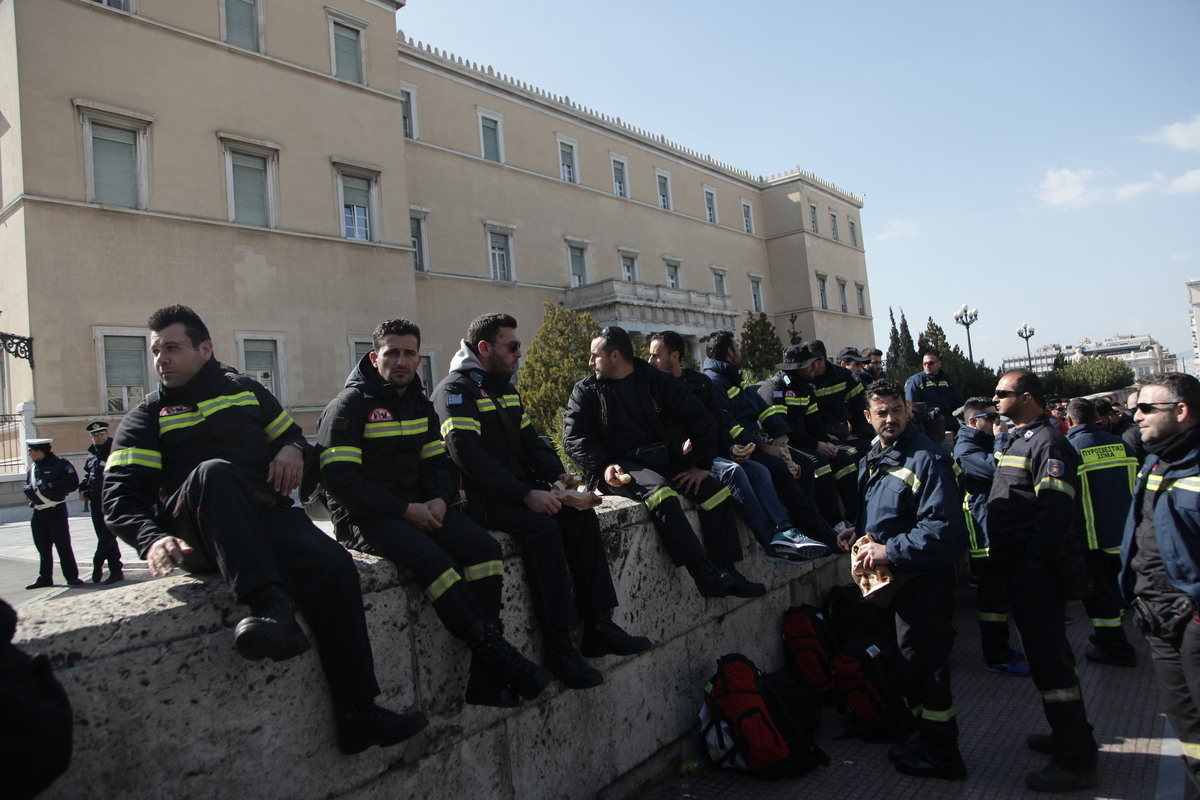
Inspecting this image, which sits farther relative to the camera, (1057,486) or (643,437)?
(643,437)

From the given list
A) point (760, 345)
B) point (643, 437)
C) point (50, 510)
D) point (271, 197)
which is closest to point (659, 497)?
point (643, 437)

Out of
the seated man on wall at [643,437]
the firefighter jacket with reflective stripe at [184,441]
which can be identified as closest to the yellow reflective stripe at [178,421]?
the firefighter jacket with reflective stripe at [184,441]

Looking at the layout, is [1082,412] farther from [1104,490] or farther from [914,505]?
[914,505]

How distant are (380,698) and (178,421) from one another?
134 centimetres

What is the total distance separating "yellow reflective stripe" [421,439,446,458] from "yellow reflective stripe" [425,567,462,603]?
0.70m

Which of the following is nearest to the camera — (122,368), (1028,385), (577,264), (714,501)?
(1028,385)

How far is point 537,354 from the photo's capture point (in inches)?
683

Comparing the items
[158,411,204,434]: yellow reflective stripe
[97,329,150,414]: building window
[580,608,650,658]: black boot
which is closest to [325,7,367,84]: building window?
[97,329,150,414]: building window

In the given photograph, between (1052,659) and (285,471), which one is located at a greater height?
(285,471)

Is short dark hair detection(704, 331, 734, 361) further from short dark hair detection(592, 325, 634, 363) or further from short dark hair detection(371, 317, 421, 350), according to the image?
short dark hair detection(371, 317, 421, 350)

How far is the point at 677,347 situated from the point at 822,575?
223 cm

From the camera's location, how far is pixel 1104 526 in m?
5.50

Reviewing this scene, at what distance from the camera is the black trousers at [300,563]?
2.54 m

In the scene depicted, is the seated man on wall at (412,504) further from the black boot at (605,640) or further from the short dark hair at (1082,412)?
the short dark hair at (1082,412)
